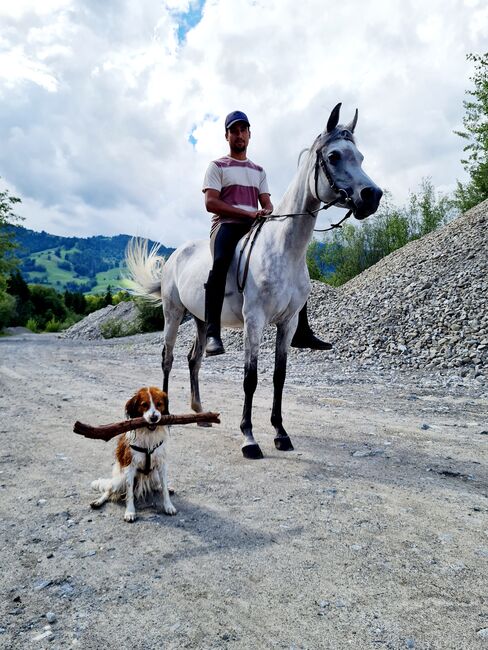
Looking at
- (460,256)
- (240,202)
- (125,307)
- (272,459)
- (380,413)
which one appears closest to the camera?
(272,459)

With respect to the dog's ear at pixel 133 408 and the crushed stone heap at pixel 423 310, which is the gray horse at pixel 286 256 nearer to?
the dog's ear at pixel 133 408

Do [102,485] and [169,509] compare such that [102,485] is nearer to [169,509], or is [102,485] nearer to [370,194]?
[169,509]

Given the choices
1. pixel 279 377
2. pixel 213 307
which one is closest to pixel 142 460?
pixel 279 377

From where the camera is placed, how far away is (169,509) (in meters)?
3.39

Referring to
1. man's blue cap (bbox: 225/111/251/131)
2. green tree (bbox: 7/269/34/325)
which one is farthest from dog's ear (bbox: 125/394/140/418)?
green tree (bbox: 7/269/34/325)

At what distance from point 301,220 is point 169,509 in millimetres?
3313

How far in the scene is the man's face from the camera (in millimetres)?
5559

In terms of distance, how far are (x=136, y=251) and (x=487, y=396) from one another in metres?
6.94

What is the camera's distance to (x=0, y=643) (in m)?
2.00

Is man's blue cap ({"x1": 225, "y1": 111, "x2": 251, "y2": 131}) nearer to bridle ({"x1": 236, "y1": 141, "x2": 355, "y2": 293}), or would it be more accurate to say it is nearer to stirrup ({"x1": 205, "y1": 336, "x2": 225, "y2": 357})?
bridle ({"x1": 236, "y1": 141, "x2": 355, "y2": 293})

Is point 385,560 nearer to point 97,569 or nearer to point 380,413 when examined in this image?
point 97,569

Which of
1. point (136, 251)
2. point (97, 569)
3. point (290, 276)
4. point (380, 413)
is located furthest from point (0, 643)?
point (136, 251)

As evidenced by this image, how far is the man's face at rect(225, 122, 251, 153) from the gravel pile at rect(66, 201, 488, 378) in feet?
23.7

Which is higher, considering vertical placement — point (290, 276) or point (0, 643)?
point (290, 276)
